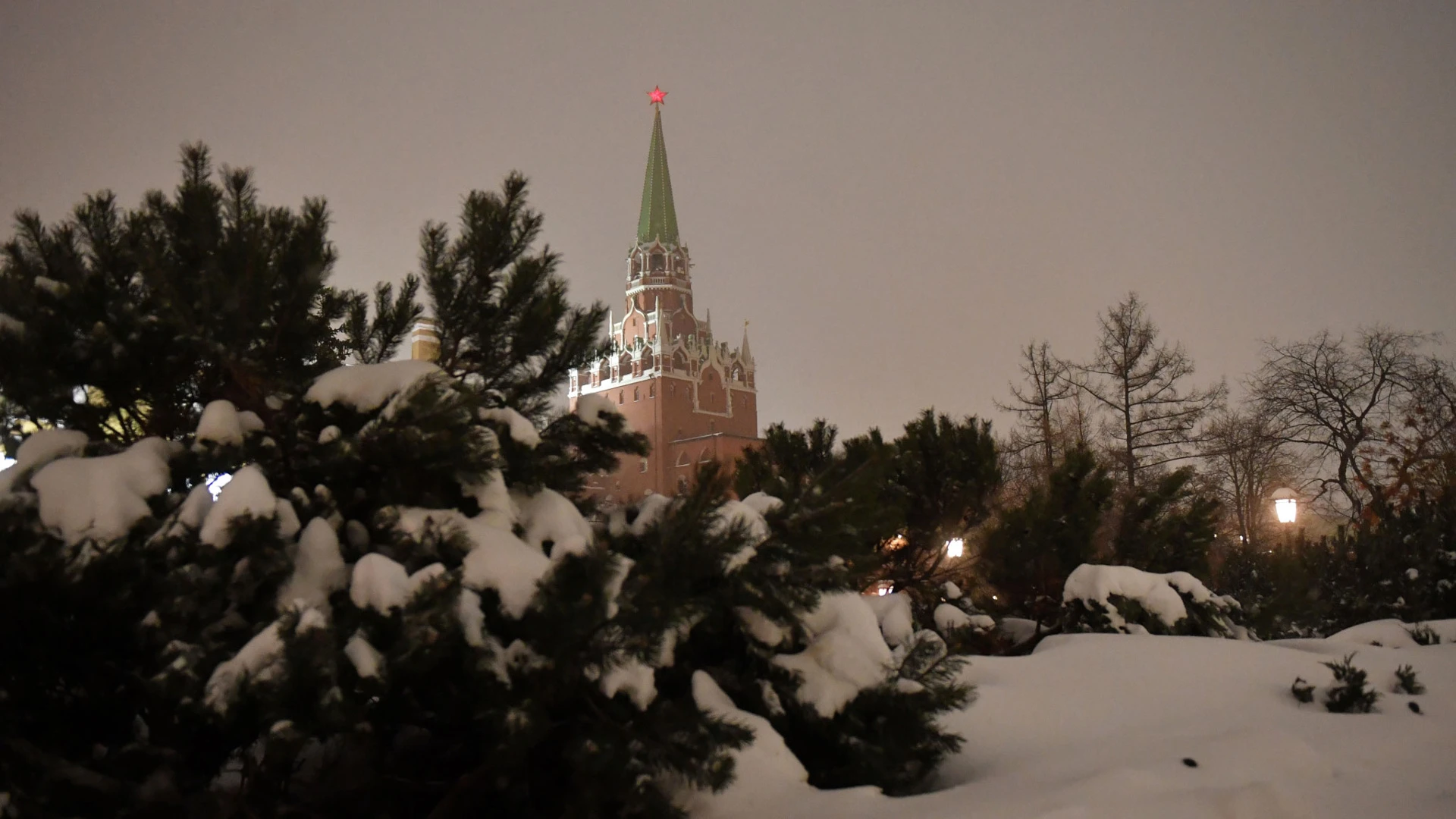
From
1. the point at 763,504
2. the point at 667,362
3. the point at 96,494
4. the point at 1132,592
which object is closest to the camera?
the point at 96,494

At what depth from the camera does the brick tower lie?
3334 inches

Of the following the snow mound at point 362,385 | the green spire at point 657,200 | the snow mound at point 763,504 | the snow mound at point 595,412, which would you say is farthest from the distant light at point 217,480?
the green spire at point 657,200

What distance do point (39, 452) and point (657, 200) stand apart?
9807cm

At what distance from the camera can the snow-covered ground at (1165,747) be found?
2877 mm

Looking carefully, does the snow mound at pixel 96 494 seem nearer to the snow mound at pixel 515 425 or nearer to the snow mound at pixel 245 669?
the snow mound at pixel 245 669

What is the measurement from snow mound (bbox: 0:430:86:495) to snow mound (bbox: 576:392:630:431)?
1624 millimetres

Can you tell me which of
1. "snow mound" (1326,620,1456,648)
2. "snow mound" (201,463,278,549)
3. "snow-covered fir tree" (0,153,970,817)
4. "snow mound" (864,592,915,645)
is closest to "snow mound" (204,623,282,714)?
"snow-covered fir tree" (0,153,970,817)

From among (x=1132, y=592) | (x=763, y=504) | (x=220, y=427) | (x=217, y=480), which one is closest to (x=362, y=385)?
(x=220, y=427)

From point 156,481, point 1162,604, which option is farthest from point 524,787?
point 1162,604

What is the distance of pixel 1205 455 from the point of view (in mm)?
24594

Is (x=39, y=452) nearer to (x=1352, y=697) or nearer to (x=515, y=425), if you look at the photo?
(x=515, y=425)

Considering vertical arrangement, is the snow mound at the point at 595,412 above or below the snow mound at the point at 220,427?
above

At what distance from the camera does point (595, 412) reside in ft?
12.1

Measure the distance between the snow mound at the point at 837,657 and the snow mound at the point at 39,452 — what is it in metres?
2.31
